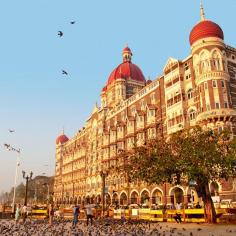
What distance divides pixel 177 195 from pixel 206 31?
24097mm

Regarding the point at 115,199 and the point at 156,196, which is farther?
the point at 115,199

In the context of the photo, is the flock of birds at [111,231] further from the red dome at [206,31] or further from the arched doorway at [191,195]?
the red dome at [206,31]

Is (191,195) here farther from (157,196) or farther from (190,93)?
(190,93)

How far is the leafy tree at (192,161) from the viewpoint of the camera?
22062 millimetres

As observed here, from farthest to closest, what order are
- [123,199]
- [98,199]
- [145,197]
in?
[98,199] < [123,199] < [145,197]

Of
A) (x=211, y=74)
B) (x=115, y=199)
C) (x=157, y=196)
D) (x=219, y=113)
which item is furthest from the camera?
(x=115, y=199)

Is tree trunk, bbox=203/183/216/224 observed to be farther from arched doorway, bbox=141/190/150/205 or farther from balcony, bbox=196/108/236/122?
arched doorway, bbox=141/190/150/205

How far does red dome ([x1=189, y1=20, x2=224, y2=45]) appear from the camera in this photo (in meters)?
42.4

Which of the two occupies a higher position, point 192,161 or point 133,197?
point 192,161

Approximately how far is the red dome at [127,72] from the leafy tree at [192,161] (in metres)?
49.5

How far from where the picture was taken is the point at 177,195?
1779 inches

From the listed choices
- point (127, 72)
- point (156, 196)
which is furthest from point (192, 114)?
point (127, 72)

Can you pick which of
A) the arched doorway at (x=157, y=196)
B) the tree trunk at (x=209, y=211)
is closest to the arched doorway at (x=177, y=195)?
the arched doorway at (x=157, y=196)

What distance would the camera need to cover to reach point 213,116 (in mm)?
38812
